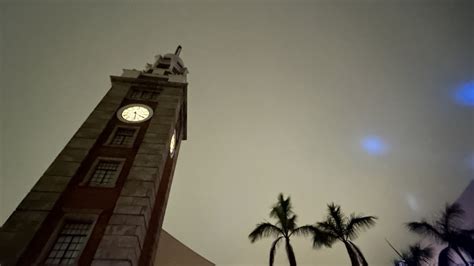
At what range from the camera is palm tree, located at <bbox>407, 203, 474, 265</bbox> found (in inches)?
959

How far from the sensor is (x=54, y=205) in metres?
13.7

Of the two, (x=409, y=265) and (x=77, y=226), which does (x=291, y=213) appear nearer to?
(x=77, y=226)

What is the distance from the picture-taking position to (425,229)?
2722cm

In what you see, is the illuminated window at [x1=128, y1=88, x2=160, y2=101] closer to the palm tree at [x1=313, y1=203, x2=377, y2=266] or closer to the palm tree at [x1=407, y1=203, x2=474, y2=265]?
the palm tree at [x1=313, y1=203, x2=377, y2=266]

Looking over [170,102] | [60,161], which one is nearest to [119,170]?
[60,161]

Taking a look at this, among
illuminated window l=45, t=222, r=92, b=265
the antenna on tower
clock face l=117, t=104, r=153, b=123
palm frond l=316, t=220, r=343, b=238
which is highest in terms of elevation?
the antenna on tower

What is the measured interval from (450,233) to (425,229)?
2040mm

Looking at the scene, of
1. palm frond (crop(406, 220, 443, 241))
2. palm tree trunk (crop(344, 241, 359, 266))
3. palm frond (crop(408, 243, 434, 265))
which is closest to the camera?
palm tree trunk (crop(344, 241, 359, 266))

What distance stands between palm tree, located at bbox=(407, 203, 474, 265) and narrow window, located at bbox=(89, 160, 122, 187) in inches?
1013

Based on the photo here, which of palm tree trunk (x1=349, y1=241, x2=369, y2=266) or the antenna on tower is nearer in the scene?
palm tree trunk (x1=349, y1=241, x2=369, y2=266)

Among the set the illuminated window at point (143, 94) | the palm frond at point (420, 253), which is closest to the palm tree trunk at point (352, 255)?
the illuminated window at point (143, 94)

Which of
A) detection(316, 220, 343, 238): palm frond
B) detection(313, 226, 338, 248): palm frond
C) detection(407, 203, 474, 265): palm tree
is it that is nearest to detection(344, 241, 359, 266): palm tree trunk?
detection(316, 220, 343, 238): palm frond

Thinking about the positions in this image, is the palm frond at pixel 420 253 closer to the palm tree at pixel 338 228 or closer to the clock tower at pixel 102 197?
the palm tree at pixel 338 228

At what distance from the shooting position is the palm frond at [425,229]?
2646cm
